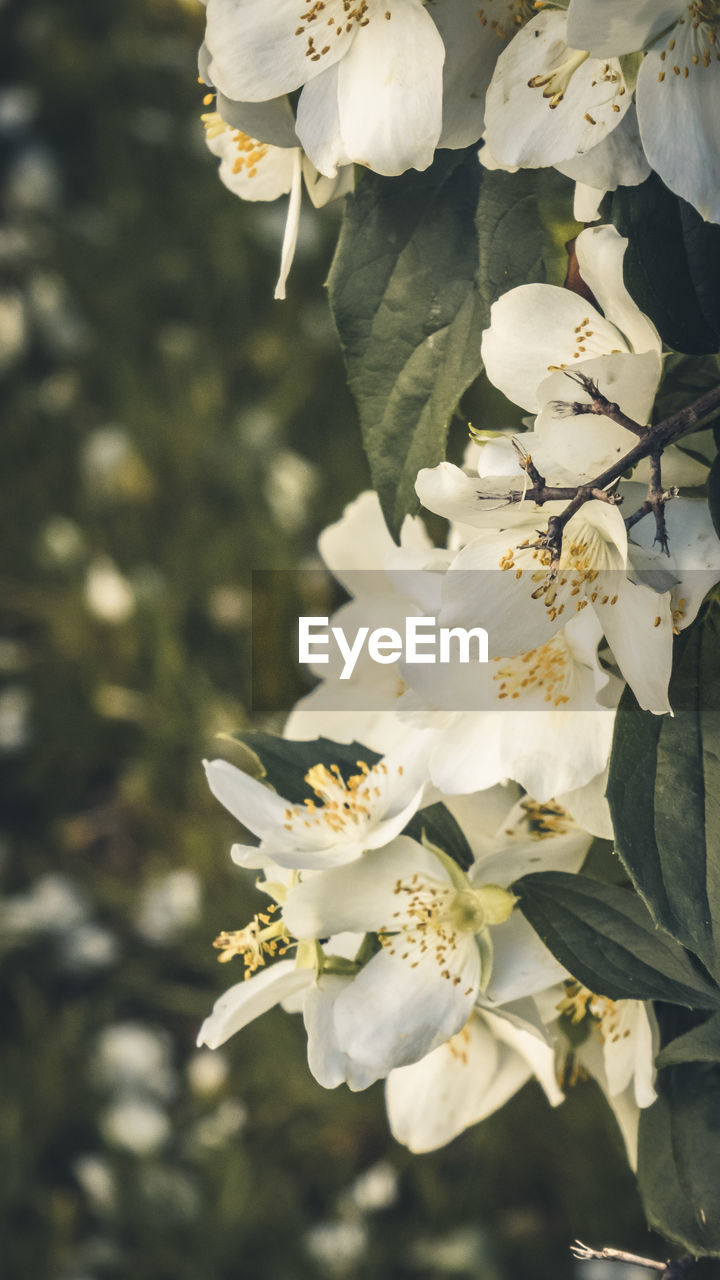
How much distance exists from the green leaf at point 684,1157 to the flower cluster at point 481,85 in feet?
1.24

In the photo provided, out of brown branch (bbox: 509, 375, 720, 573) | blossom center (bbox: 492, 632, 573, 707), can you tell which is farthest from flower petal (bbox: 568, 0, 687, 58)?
blossom center (bbox: 492, 632, 573, 707)

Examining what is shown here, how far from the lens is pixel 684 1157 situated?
1.67 ft

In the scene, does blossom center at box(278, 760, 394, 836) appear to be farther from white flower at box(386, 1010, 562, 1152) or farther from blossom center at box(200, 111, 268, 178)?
blossom center at box(200, 111, 268, 178)

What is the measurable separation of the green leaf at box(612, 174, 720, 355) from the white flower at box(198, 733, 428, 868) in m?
0.21

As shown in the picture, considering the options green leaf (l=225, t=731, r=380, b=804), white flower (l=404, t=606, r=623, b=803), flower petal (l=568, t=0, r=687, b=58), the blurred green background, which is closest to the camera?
flower petal (l=568, t=0, r=687, b=58)

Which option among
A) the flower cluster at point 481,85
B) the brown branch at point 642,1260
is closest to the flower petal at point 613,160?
the flower cluster at point 481,85

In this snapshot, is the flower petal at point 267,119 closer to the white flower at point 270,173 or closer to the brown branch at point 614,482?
the white flower at point 270,173

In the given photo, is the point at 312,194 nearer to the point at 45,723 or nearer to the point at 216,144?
the point at 216,144

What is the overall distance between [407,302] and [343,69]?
0.09m

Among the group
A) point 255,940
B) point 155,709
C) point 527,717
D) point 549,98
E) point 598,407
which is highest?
point 549,98

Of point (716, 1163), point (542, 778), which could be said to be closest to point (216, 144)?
point (542, 778)

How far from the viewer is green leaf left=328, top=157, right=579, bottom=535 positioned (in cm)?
46

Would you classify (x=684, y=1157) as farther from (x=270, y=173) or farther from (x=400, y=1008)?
(x=270, y=173)

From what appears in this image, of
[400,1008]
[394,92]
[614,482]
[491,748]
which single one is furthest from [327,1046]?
[394,92]
